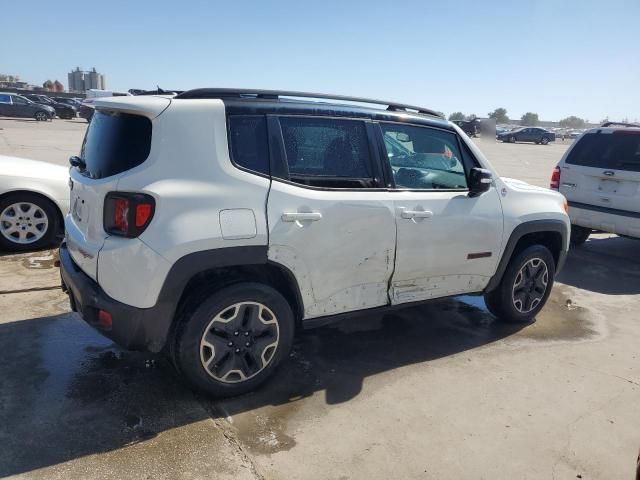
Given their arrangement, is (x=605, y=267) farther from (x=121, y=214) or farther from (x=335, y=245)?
(x=121, y=214)

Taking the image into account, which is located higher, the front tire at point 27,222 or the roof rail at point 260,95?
the roof rail at point 260,95

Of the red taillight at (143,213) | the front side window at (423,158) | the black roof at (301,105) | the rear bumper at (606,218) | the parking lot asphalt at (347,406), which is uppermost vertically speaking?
the black roof at (301,105)

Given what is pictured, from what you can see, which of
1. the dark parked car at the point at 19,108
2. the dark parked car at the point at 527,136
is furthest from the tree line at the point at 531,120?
the dark parked car at the point at 19,108

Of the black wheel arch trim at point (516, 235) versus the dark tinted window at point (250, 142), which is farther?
the black wheel arch trim at point (516, 235)

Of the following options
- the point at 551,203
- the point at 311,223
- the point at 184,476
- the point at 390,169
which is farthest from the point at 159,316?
the point at 551,203

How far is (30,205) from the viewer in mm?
5898

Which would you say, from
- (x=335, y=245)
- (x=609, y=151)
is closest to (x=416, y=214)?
(x=335, y=245)

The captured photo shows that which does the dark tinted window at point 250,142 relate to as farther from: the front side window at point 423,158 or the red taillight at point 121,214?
the front side window at point 423,158

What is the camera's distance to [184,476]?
2.61 m

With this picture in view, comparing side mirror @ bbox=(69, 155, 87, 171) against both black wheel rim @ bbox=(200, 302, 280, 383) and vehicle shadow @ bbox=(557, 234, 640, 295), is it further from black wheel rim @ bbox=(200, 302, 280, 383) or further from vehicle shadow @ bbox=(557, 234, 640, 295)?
vehicle shadow @ bbox=(557, 234, 640, 295)

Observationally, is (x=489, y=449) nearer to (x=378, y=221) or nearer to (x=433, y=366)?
(x=433, y=366)

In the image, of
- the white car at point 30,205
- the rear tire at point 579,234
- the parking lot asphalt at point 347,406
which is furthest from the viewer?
the rear tire at point 579,234

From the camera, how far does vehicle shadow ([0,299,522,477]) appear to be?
113 inches

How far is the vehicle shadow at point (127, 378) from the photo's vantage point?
286cm
